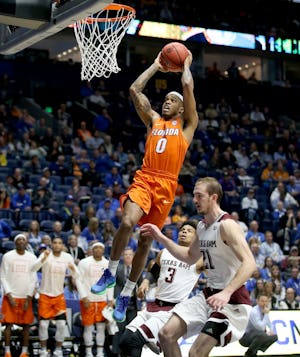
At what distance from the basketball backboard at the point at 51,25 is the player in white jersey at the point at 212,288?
6.41ft

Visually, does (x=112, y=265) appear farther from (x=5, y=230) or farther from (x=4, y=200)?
(x=4, y=200)

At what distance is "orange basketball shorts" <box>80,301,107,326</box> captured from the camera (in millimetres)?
12883

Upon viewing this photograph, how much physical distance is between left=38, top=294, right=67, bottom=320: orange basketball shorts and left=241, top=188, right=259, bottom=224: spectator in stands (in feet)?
24.5

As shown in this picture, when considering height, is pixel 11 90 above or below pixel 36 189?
above

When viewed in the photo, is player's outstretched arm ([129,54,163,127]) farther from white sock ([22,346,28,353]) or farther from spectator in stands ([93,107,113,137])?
spectator in stands ([93,107,113,137])

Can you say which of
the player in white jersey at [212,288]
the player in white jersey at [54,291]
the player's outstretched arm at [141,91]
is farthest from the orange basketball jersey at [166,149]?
the player in white jersey at [54,291]

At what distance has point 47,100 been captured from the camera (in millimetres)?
23609

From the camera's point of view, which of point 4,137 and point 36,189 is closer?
point 36,189

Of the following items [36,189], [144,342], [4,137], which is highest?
[4,137]

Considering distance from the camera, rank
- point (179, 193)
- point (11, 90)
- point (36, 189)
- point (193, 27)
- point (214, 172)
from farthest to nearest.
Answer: point (193, 27) → point (11, 90) → point (214, 172) → point (179, 193) → point (36, 189)

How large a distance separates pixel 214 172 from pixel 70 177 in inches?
186

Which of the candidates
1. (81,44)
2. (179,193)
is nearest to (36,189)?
(179,193)

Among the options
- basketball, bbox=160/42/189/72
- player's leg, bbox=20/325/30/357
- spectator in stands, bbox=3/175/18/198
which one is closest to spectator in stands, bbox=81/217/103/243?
spectator in stands, bbox=3/175/18/198

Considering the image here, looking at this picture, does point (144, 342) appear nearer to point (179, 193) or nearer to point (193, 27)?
point (179, 193)
